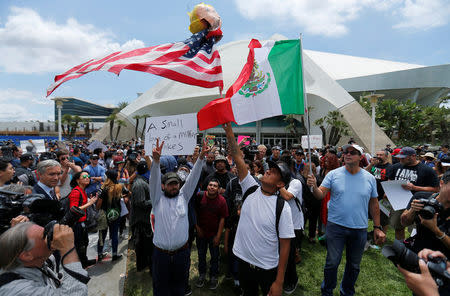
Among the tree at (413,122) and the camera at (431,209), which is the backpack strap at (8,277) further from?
the tree at (413,122)

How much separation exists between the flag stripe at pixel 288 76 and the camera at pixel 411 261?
2140 millimetres

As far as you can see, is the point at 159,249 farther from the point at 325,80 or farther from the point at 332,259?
the point at 325,80

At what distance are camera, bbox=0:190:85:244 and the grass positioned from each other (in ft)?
7.25

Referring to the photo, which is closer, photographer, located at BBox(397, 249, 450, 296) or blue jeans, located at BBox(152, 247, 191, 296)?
photographer, located at BBox(397, 249, 450, 296)

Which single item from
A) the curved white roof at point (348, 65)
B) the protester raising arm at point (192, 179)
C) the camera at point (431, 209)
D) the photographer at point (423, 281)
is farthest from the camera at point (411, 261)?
the curved white roof at point (348, 65)

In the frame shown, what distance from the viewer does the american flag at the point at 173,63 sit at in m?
3.28

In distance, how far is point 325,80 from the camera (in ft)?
108

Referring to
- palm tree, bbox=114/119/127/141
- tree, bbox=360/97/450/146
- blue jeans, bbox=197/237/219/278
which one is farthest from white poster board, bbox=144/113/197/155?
palm tree, bbox=114/119/127/141

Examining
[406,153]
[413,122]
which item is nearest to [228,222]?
[406,153]

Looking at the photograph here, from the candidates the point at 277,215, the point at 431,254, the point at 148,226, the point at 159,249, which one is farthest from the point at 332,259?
the point at 148,226

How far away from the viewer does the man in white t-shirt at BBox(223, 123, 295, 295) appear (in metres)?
2.09

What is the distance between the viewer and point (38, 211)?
1551 millimetres

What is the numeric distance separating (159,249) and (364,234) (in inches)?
97.4

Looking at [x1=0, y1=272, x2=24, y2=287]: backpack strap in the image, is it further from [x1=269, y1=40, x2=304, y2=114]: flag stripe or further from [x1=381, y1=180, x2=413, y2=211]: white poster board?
[x1=381, y1=180, x2=413, y2=211]: white poster board
